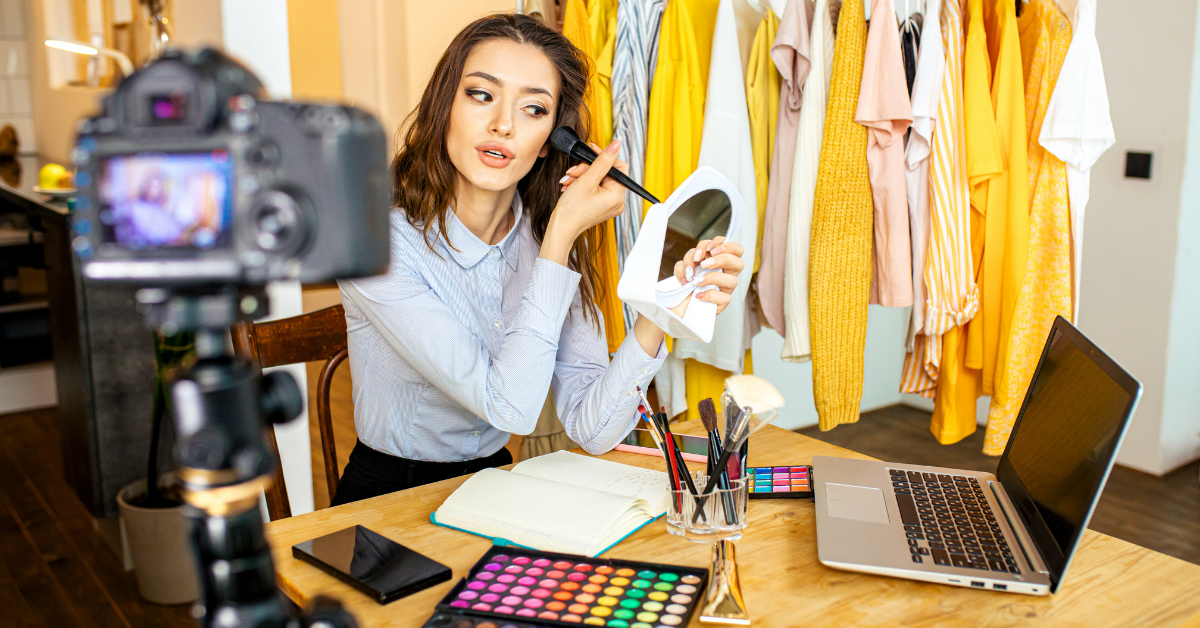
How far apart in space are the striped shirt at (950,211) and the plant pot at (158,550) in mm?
1723

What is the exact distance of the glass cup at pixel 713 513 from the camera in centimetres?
92

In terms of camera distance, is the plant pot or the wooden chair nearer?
the wooden chair

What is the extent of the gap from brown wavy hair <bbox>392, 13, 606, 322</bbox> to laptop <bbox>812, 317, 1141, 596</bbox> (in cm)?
58

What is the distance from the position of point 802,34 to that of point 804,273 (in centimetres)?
49

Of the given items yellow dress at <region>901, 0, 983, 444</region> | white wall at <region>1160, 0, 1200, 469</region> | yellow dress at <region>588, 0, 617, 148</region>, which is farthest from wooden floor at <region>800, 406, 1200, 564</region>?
yellow dress at <region>588, 0, 617, 148</region>

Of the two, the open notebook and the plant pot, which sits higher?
the open notebook

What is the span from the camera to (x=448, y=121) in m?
1.37

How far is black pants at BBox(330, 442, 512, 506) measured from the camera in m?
1.36

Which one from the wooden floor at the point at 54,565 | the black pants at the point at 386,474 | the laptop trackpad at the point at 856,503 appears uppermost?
the laptop trackpad at the point at 856,503

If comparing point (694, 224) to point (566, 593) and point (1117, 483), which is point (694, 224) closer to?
point (566, 593)

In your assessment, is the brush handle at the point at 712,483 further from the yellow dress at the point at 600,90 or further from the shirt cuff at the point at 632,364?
the yellow dress at the point at 600,90

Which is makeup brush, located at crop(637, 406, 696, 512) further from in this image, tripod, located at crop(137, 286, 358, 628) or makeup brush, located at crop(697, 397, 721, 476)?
tripod, located at crop(137, 286, 358, 628)

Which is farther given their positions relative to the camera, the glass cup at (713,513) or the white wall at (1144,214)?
the white wall at (1144,214)

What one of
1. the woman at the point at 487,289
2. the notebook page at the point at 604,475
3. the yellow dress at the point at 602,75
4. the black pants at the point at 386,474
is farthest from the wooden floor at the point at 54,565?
the yellow dress at the point at 602,75
